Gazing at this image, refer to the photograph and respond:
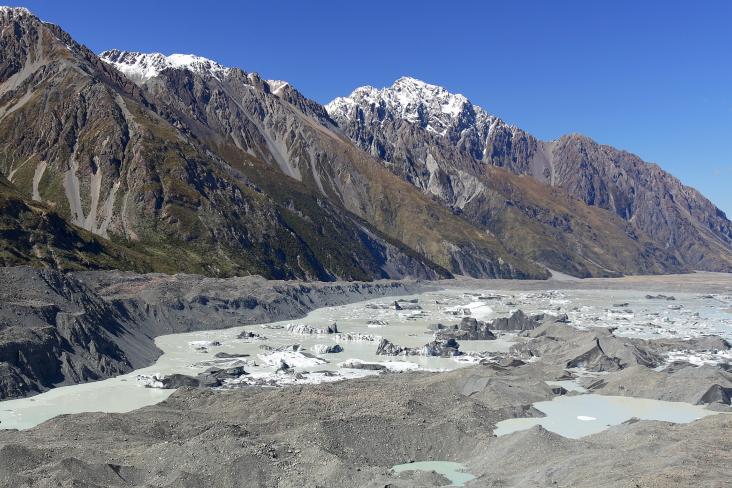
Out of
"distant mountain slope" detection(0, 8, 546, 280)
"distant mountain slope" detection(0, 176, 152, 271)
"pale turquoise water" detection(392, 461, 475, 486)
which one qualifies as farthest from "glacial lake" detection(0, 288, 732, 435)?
"distant mountain slope" detection(0, 8, 546, 280)

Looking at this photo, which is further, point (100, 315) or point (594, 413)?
point (100, 315)

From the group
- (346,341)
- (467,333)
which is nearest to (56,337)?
(346,341)

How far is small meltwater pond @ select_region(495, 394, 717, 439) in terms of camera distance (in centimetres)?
3725

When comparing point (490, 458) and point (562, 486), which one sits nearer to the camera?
point (562, 486)

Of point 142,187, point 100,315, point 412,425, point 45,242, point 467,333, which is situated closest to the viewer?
point 412,425

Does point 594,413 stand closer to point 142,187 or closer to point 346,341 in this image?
point 346,341

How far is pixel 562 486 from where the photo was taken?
24.4 m

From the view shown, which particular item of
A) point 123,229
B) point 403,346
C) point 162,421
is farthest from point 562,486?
point 123,229

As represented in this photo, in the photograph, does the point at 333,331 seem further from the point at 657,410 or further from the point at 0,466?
the point at 0,466

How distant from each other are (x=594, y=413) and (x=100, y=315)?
43370 mm

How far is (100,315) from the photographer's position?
6128 centimetres

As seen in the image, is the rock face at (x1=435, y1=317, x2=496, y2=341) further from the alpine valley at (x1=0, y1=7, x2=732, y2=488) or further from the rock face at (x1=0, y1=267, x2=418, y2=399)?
the rock face at (x1=0, y1=267, x2=418, y2=399)

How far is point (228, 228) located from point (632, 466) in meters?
130

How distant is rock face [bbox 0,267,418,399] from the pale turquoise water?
→ 26.5 meters
